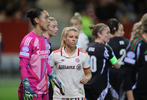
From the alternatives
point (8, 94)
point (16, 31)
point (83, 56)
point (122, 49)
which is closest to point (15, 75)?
point (16, 31)

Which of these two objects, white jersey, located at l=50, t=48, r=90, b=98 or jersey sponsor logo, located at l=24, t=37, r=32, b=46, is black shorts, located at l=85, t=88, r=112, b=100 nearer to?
white jersey, located at l=50, t=48, r=90, b=98

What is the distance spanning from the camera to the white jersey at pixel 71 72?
6.39 m

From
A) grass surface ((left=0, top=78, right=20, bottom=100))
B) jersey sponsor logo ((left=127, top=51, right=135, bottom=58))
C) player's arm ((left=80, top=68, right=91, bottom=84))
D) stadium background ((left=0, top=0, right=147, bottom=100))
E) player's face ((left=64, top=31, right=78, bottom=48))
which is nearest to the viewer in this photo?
jersey sponsor logo ((left=127, top=51, right=135, bottom=58))

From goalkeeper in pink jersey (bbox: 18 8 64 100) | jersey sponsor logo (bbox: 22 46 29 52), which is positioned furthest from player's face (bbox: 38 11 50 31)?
jersey sponsor logo (bbox: 22 46 29 52)

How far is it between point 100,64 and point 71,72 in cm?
128

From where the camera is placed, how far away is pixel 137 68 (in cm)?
544

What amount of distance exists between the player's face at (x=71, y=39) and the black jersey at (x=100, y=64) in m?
1.06

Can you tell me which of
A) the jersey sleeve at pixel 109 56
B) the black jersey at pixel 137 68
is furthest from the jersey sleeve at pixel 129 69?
the jersey sleeve at pixel 109 56

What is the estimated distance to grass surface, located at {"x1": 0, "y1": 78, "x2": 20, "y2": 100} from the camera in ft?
38.3

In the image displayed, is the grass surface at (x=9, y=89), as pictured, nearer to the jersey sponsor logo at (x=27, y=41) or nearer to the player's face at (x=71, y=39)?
the player's face at (x=71, y=39)

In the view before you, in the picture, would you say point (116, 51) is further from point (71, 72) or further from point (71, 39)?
point (71, 72)

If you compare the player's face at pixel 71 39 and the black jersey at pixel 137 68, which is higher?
the player's face at pixel 71 39

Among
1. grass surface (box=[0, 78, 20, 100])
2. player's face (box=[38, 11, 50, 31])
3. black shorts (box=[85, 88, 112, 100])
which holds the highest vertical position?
player's face (box=[38, 11, 50, 31])

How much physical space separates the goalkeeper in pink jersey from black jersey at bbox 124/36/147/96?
124 cm
